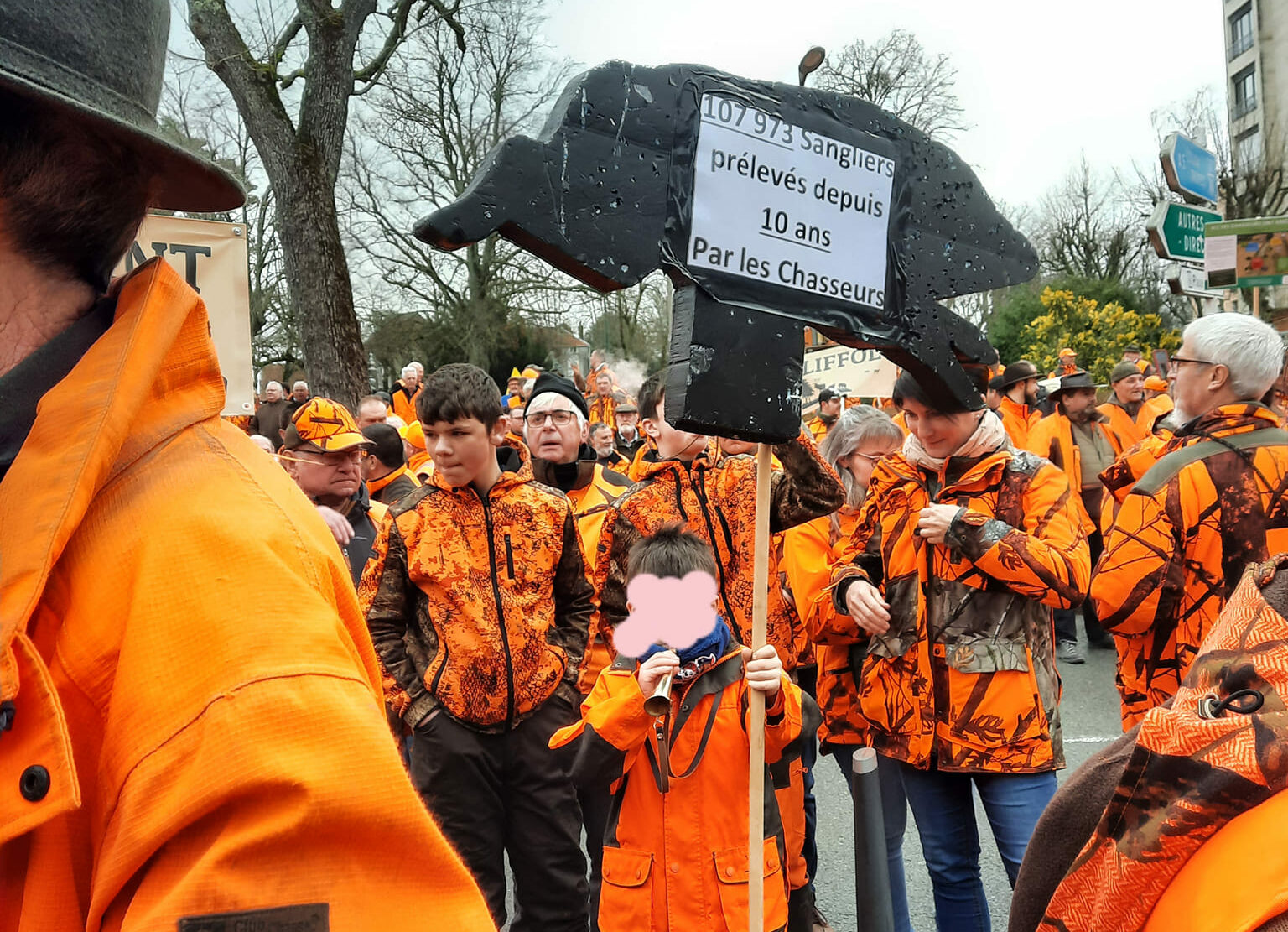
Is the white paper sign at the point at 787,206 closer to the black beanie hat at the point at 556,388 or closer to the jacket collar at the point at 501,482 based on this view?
the jacket collar at the point at 501,482

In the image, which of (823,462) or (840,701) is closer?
(823,462)

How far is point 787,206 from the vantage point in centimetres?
183

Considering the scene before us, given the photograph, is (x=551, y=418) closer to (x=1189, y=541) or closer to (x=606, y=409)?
(x=1189, y=541)

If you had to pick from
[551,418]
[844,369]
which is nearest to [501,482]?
[551,418]

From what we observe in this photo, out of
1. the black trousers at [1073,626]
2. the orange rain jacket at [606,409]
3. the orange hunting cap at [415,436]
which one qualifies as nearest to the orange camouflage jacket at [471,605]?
the orange hunting cap at [415,436]

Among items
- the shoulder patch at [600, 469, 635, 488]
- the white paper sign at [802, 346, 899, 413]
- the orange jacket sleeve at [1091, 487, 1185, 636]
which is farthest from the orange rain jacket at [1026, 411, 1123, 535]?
the orange jacket sleeve at [1091, 487, 1185, 636]

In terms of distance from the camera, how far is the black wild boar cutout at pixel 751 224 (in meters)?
1.50

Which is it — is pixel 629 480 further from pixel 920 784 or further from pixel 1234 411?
pixel 1234 411

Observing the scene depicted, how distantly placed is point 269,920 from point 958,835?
9.42 ft

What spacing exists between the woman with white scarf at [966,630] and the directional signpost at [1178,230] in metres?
7.02

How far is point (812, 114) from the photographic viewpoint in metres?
1.85

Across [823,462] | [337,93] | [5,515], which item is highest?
[337,93]

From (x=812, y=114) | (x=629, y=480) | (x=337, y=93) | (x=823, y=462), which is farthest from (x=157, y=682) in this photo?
(x=337, y=93)

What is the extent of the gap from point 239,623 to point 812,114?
1.50m
